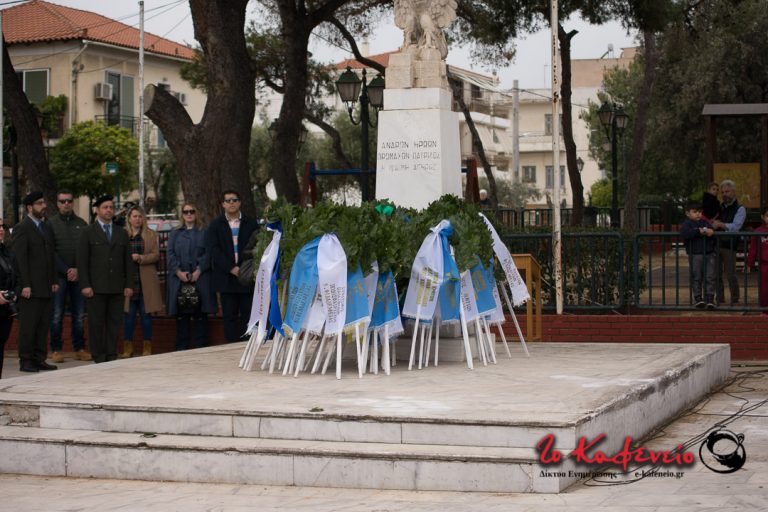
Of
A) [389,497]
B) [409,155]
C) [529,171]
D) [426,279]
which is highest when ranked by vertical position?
[529,171]

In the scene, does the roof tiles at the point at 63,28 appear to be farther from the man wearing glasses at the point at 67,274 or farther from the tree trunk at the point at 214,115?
the man wearing glasses at the point at 67,274

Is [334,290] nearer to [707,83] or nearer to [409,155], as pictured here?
[409,155]

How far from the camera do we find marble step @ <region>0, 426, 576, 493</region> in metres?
7.55

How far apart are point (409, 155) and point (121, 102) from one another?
49610mm

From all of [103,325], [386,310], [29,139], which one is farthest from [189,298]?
[29,139]

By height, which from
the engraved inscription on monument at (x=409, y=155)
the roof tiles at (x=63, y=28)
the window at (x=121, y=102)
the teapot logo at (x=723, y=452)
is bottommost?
the teapot logo at (x=723, y=452)

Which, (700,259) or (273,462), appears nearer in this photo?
(273,462)

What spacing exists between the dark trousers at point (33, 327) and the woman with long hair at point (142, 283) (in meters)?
1.31

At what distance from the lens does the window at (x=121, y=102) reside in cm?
5869

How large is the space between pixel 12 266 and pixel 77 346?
2978 mm

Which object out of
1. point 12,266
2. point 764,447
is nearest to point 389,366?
point 764,447

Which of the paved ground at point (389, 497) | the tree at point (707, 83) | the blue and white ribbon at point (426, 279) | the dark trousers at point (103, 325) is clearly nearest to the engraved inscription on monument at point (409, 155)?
the blue and white ribbon at point (426, 279)

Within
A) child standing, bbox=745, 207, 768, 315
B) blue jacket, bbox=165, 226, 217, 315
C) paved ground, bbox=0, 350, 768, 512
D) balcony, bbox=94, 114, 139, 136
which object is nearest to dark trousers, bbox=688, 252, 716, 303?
child standing, bbox=745, 207, 768, 315

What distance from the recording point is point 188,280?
1484 cm
